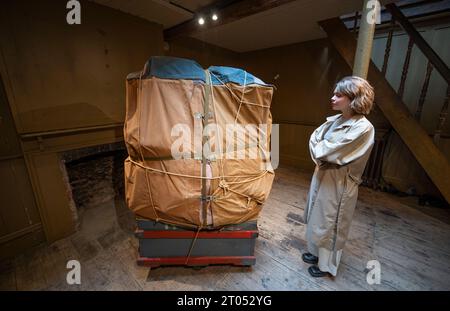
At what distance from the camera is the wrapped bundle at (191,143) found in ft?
3.84

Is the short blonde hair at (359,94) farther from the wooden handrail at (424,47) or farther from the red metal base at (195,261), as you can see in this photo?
the wooden handrail at (424,47)

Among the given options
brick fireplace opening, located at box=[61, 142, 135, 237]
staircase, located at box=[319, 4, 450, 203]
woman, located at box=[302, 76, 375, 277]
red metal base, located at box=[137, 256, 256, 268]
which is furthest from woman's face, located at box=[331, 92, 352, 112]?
brick fireplace opening, located at box=[61, 142, 135, 237]

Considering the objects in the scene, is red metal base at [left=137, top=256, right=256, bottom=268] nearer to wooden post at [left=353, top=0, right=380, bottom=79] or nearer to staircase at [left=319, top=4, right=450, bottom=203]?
wooden post at [left=353, top=0, right=380, bottom=79]

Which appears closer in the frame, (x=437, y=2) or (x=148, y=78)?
(x=148, y=78)

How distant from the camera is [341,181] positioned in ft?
4.17

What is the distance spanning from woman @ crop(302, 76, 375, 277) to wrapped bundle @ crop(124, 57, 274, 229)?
464mm

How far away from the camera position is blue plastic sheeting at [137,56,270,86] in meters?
1.17

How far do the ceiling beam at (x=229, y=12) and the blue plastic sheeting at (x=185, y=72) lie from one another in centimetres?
107

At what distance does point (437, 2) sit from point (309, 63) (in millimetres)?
1557

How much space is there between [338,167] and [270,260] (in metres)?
0.97

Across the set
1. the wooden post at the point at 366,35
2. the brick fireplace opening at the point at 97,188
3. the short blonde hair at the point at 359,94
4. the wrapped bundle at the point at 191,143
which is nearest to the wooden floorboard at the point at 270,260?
the brick fireplace opening at the point at 97,188
